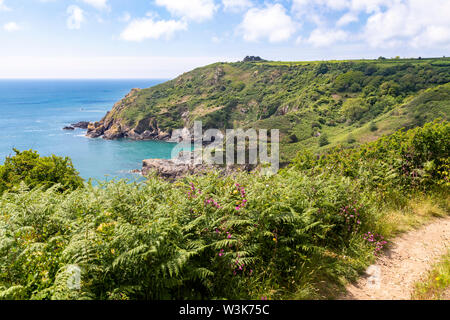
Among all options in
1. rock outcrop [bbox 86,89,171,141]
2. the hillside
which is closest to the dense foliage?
the hillside

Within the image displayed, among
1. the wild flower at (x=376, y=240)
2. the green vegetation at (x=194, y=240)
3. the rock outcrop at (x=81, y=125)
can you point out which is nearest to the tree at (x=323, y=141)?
the green vegetation at (x=194, y=240)

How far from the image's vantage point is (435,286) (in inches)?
147

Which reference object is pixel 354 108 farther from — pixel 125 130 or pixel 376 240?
pixel 376 240

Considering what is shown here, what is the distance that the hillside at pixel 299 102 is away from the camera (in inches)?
3580

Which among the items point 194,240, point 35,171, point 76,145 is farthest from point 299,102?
point 194,240

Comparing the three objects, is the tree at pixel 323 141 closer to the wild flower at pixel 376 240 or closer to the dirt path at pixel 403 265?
the dirt path at pixel 403 265

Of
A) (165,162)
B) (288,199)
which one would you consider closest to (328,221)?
(288,199)

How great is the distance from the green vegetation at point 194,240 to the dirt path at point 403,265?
0.24 metres

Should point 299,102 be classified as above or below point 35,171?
above

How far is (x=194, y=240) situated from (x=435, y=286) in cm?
340

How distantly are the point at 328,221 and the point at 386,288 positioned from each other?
1392 mm

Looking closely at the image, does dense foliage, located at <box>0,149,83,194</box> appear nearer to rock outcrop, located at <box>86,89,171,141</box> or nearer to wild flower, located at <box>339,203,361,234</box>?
wild flower, located at <box>339,203,361,234</box>

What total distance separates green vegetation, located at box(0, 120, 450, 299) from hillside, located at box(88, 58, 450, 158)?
80.2m
